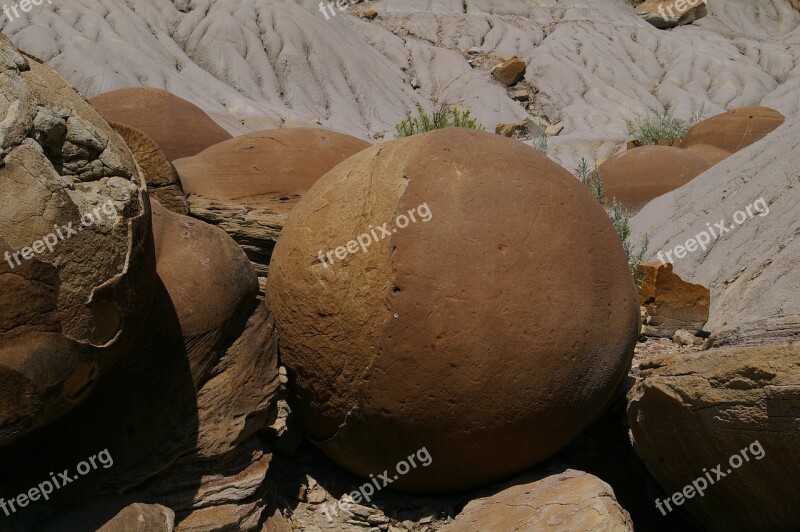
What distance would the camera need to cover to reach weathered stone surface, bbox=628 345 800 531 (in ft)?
9.79

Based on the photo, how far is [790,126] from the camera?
8070 mm

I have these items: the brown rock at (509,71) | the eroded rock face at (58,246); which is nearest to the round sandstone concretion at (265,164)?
the eroded rock face at (58,246)

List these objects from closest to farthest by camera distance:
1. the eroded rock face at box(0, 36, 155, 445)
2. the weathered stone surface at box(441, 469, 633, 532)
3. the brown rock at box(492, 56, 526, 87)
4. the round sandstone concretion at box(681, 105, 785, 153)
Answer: the eroded rock face at box(0, 36, 155, 445) → the weathered stone surface at box(441, 469, 633, 532) → the round sandstone concretion at box(681, 105, 785, 153) → the brown rock at box(492, 56, 526, 87)

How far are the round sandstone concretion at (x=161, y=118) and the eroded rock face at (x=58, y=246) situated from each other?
3762 mm

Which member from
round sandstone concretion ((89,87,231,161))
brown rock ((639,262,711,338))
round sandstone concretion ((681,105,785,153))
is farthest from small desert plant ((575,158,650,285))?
round sandstone concretion ((681,105,785,153))

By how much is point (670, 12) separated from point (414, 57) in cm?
1380

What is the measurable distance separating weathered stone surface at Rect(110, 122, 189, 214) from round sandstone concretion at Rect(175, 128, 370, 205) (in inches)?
11.4

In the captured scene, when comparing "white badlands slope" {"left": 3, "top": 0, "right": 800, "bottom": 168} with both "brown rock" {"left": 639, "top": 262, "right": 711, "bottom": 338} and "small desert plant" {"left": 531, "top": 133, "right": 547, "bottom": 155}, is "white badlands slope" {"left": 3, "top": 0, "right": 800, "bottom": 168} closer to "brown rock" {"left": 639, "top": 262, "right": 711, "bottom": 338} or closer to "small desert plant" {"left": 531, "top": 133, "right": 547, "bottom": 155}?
"small desert plant" {"left": 531, "top": 133, "right": 547, "bottom": 155}

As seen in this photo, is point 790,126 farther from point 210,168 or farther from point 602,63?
point 602,63

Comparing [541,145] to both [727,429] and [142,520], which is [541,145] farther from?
[142,520]

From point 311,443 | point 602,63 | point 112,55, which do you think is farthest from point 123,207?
point 602,63

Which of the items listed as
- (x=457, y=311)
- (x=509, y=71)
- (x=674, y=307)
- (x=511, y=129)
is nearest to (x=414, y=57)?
(x=509, y=71)

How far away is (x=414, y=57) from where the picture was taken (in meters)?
32.6

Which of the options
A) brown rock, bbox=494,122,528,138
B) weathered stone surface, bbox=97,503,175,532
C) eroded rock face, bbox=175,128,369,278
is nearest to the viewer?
weathered stone surface, bbox=97,503,175,532
